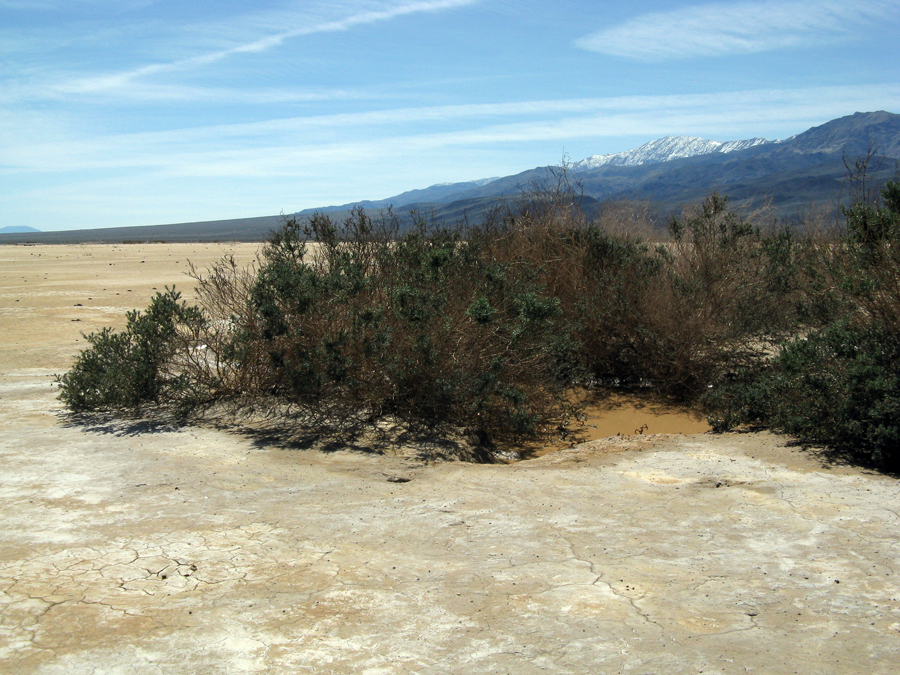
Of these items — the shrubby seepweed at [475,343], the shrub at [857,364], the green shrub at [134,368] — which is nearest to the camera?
the shrub at [857,364]

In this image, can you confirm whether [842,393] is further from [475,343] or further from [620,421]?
[475,343]

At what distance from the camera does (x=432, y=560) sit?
14.9ft

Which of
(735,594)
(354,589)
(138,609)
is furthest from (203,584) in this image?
(735,594)

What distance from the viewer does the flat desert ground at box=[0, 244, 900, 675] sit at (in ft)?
11.2

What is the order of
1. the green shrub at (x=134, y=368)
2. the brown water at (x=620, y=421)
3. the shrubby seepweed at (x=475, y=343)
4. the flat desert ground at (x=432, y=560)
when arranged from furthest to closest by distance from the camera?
the brown water at (x=620, y=421)
the green shrub at (x=134, y=368)
the shrubby seepweed at (x=475, y=343)
the flat desert ground at (x=432, y=560)

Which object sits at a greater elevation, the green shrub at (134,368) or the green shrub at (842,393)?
the green shrub at (134,368)

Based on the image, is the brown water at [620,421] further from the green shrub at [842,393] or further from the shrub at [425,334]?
the green shrub at [842,393]

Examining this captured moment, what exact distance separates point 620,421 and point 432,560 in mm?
6815

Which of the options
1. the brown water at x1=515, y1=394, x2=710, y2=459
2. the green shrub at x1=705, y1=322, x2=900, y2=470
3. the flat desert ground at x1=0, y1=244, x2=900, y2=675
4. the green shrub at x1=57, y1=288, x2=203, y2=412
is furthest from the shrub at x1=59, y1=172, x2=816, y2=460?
the green shrub at x1=705, y1=322, x2=900, y2=470

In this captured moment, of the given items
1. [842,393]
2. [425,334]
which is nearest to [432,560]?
[425,334]

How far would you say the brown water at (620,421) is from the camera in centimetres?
947

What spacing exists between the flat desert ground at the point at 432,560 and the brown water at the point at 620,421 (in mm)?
1924

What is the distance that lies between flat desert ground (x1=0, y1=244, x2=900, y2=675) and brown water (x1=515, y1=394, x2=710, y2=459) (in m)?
1.92

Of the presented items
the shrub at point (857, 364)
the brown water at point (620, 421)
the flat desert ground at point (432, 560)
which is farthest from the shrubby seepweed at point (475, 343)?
the flat desert ground at point (432, 560)
